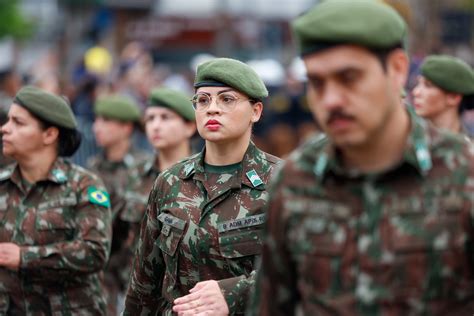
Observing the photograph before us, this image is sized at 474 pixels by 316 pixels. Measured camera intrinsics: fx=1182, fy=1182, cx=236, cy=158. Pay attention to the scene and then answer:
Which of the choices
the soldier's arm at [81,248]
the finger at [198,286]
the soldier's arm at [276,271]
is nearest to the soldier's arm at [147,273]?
the finger at [198,286]

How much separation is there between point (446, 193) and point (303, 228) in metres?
0.58

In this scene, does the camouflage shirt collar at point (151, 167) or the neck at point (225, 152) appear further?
the camouflage shirt collar at point (151, 167)

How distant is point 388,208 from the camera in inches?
180

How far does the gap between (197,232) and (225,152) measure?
22.6 inches

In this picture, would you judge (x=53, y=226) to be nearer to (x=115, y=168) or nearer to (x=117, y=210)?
(x=117, y=210)

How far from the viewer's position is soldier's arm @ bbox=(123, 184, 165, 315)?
695 centimetres

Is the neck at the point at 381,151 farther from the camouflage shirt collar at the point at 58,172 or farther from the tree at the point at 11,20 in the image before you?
→ the tree at the point at 11,20

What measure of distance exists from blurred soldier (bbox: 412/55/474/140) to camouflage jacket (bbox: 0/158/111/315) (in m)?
2.98

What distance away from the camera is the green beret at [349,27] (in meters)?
4.51

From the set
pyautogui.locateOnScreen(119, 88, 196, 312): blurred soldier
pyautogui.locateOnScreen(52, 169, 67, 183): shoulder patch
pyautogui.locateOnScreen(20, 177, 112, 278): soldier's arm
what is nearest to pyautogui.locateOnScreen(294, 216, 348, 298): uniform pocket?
pyautogui.locateOnScreen(20, 177, 112, 278): soldier's arm

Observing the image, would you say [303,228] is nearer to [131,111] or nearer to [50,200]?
[50,200]

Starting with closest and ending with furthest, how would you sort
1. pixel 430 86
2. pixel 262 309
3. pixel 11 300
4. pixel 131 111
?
pixel 262 309, pixel 11 300, pixel 430 86, pixel 131 111

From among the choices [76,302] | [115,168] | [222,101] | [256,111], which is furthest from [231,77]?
[115,168]

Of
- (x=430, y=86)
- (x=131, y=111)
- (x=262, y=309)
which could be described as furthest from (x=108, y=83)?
(x=262, y=309)
